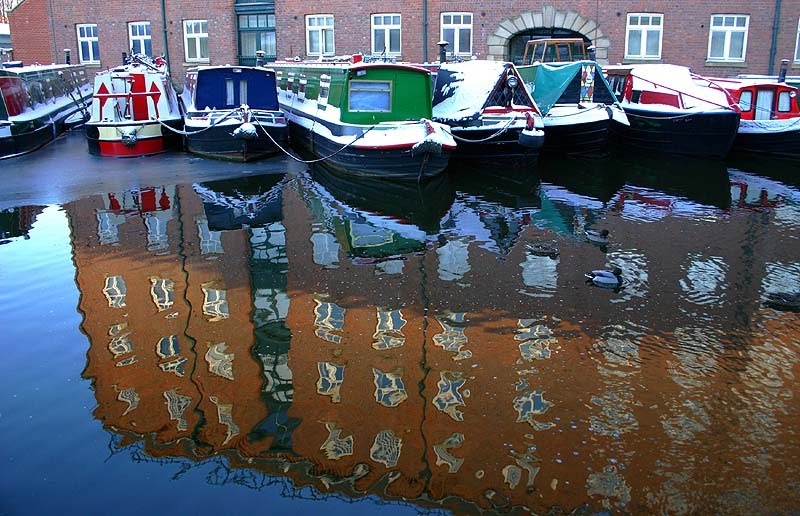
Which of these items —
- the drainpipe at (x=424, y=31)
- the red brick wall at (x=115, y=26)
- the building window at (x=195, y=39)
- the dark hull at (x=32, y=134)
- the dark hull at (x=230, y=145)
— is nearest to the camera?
the dark hull at (x=230, y=145)

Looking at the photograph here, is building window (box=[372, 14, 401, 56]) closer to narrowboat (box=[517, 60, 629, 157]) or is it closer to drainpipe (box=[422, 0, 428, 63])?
drainpipe (box=[422, 0, 428, 63])

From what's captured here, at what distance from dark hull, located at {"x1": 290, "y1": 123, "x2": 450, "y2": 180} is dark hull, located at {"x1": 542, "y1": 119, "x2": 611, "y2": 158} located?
173 inches

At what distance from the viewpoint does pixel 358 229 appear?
34.1 ft

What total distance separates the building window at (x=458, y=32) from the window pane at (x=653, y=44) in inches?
215

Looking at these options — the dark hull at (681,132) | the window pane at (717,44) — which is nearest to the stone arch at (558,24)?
the window pane at (717,44)

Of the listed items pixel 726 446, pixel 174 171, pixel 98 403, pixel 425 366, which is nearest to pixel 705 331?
pixel 726 446

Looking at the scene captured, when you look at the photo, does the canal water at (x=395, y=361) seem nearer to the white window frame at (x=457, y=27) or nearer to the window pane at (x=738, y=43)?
the window pane at (x=738, y=43)

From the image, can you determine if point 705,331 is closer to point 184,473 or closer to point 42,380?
point 184,473

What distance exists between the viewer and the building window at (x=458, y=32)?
23766mm

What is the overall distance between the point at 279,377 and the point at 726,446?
10.3 feet

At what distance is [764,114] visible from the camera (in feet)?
57.3

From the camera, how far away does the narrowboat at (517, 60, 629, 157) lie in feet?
55.4

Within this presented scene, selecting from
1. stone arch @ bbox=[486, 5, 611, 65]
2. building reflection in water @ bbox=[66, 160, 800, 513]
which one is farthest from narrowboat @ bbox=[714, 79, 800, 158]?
building reflection in water @ bbox=[66, 160, 800, 513]

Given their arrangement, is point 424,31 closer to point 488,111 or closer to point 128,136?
point 488,111
